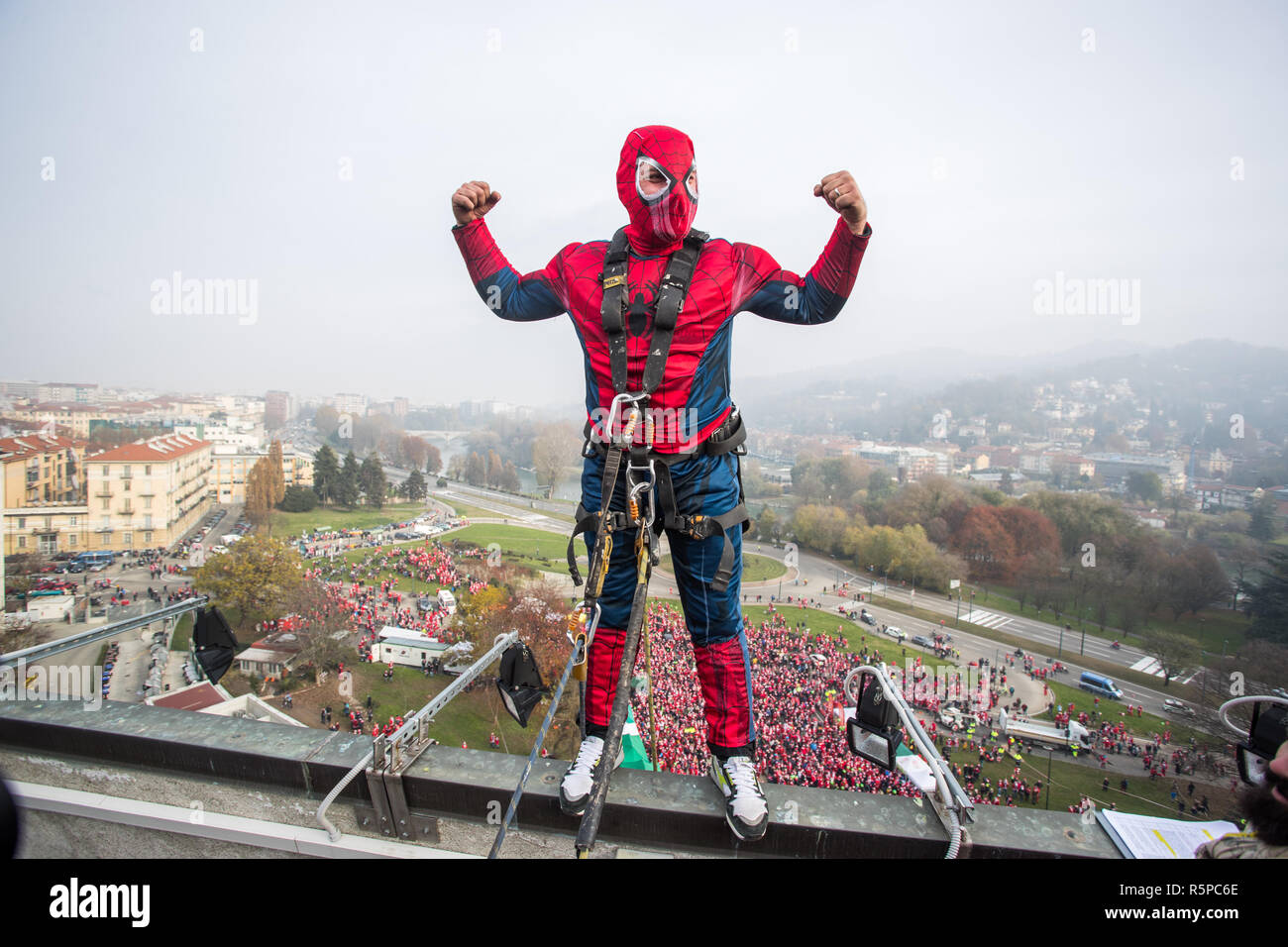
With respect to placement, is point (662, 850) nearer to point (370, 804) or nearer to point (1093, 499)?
point (370, 804)

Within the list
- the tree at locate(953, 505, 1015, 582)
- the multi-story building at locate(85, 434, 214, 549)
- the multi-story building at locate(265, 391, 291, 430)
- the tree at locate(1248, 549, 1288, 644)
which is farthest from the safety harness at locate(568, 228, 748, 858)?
the multi-story building at locate(265, 391, 291, 430)

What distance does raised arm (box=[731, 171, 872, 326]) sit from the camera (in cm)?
196

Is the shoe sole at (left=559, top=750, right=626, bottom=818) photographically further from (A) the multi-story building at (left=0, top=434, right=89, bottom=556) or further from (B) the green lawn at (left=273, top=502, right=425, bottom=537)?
(B) the green lawn at (left=273, top=502, right=425, bottom=537)

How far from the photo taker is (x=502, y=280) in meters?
2.46

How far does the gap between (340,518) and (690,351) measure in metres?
37.3

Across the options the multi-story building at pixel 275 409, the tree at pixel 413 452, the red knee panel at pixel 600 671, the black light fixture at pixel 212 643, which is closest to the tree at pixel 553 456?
the tree at pixel 413 452

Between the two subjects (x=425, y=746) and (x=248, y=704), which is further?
(x=248, y=704)

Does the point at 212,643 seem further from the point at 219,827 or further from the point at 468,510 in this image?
the point at 468,510

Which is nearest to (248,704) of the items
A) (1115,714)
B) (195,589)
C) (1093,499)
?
(195,589)

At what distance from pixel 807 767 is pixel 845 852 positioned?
1116cm

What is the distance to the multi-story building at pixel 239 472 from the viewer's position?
3581 centimetres

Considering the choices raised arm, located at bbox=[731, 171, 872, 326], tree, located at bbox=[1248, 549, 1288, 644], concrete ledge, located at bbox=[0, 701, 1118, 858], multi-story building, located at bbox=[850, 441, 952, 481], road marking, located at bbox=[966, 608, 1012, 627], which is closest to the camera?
concrete ledge, located at bbox=[0, 701, 1118, 858]

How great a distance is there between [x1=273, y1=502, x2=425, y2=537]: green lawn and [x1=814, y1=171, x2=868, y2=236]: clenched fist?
3486cm
